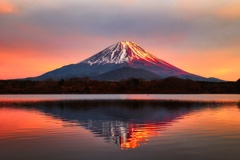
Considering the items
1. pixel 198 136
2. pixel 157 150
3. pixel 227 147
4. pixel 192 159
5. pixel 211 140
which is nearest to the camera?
pixel 192 159

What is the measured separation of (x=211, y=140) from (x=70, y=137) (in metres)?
10.7

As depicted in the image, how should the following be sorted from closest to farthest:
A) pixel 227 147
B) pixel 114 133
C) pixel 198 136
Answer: pixel 227 147 < pixel 198 136 < pixel 114 133

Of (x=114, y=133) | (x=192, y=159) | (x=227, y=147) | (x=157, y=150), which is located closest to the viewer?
(x=192, y=159)

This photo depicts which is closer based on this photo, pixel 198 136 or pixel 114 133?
pixel 198 136

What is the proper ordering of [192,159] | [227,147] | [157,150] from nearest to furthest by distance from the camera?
[192,159] < [157,150] < [227,147]

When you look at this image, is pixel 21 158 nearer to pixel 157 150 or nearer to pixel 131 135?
pixel 157 150

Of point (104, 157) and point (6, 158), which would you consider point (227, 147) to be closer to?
point (104, 157)

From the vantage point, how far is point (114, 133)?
26.9 meters

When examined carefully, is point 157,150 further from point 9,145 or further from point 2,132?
point 2,132

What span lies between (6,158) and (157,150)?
8.63 m

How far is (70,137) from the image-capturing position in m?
24.4

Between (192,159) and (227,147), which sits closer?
(192,159)

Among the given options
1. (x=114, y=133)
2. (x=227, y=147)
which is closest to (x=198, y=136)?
(x=227, y=147)

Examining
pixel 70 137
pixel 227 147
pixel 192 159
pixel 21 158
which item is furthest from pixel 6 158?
pixel 227 147
